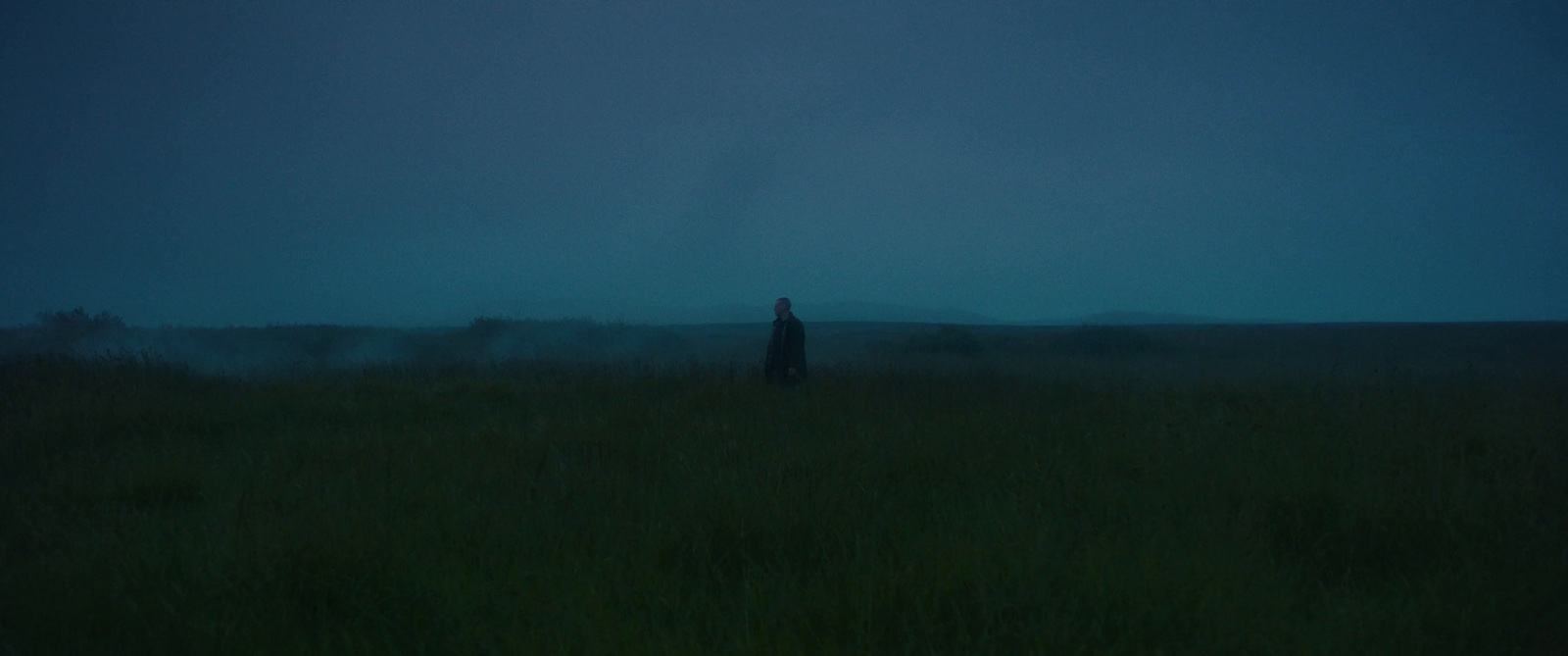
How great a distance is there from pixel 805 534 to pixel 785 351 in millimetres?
5673

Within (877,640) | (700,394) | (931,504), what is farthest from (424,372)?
(877,640)

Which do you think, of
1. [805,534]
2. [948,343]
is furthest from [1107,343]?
[805,534]

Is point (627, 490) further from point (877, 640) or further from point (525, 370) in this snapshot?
point (525, 370)

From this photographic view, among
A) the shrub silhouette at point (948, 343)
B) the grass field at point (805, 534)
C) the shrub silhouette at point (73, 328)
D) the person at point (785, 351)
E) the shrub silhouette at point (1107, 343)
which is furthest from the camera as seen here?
the shrub silhouette at point (948, 343)

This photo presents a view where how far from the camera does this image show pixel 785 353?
9.48 metres

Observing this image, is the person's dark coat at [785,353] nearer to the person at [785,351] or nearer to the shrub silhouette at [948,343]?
the person at [785,351]

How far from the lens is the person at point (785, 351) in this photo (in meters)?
9.42

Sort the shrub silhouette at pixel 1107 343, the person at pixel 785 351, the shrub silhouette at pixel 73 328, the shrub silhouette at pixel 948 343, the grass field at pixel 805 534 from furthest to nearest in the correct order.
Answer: the shrub silhouette at pixel 948 343 → the shrub silhouette at pixel 1107 343 → the shrub silhouette at pixel 73 328 → the person at pixel 785 351 → the grass field at pixel 805 534

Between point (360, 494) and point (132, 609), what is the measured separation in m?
1.51

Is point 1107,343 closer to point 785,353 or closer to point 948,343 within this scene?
point 948,343

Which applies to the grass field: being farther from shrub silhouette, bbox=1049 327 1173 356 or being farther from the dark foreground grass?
shrub silhouette, bbox=1049 327 1173 356

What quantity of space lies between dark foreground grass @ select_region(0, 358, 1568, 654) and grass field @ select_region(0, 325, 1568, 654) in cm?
2

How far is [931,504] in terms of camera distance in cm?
454

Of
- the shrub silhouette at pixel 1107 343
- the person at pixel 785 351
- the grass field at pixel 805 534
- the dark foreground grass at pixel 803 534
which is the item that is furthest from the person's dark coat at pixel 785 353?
the shrub silhouette at pixel 1107 343
